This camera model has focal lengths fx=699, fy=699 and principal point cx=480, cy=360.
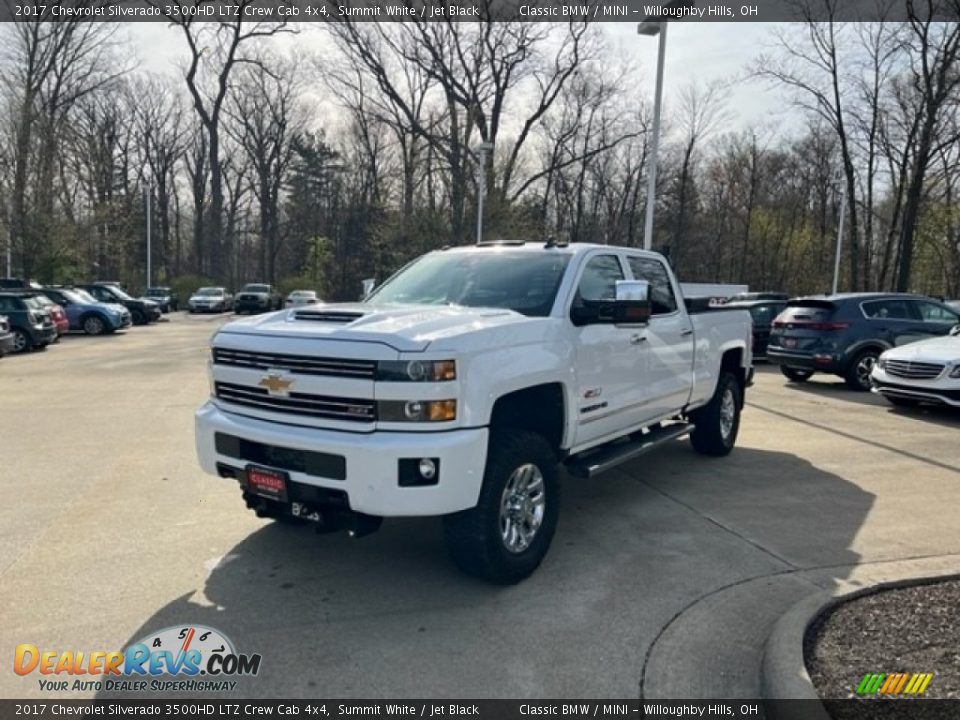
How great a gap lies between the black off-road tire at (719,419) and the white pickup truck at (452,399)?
1.98 meters

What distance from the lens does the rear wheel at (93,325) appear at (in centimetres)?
2291

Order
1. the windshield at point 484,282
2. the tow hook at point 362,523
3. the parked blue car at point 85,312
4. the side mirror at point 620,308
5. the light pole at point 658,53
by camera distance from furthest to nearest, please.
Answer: the parked blue car at point 85,312 → the light pole at point 658,53 → the windshield at point 484,282 → the side mirror at point 620,308 → the tow hook at point 362,523

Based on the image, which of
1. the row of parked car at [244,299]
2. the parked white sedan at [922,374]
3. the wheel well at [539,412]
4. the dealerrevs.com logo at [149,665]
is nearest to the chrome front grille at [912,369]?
the parked white sedan at [922,374]

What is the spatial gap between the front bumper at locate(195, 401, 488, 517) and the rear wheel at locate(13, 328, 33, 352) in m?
16.7

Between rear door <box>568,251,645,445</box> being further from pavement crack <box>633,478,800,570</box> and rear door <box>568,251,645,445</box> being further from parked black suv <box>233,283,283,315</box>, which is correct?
parked black suv <box>233,283,283,315</box>

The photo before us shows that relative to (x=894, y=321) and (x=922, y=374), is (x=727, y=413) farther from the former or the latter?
(x=894, y=321)

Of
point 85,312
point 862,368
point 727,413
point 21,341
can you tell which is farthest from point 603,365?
point 85,312

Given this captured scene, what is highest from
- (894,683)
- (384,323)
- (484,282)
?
(484,282)

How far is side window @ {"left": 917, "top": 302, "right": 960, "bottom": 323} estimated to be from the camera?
13430mm

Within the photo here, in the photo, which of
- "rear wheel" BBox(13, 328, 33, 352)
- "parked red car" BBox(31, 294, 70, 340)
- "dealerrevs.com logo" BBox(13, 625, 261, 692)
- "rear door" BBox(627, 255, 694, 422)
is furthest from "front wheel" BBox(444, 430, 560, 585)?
"parked red car" BBox(31, 294, 70, 340)

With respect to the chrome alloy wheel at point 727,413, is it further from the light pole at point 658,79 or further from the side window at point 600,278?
the light pole at point 658,79

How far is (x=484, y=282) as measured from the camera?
519 cm

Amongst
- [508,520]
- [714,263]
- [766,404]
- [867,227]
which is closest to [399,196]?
[714,263]

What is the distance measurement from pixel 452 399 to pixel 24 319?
17.4 m
